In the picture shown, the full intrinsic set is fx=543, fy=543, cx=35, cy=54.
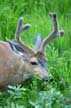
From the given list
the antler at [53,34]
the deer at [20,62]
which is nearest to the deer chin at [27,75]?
the deer at [20,62]

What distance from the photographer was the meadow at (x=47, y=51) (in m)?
5.60

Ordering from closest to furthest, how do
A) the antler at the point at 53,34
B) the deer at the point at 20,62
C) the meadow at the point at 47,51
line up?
the meadow at the point at 47,51 < the deer at the point at 20,62 < the antler at the point at 53,34

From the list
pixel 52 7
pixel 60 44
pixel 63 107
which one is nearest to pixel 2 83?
pixel 63 107

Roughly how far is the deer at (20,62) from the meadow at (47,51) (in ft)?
0.36

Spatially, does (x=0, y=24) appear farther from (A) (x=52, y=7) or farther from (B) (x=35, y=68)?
(B) (x=35, y=68)

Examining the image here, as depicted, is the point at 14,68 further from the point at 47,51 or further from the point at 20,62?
the point at 47,51

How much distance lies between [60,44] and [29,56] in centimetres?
137

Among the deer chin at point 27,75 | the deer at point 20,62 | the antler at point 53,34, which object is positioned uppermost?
the antler at point 53,34

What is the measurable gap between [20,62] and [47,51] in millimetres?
833

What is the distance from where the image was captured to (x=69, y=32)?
8125mm

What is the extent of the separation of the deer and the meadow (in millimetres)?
109

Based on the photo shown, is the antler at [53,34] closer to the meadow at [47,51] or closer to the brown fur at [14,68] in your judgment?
the brown fur at [14,68]

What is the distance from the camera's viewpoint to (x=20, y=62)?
254 inches

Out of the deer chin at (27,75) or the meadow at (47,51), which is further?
the deer chin at (27,75)
